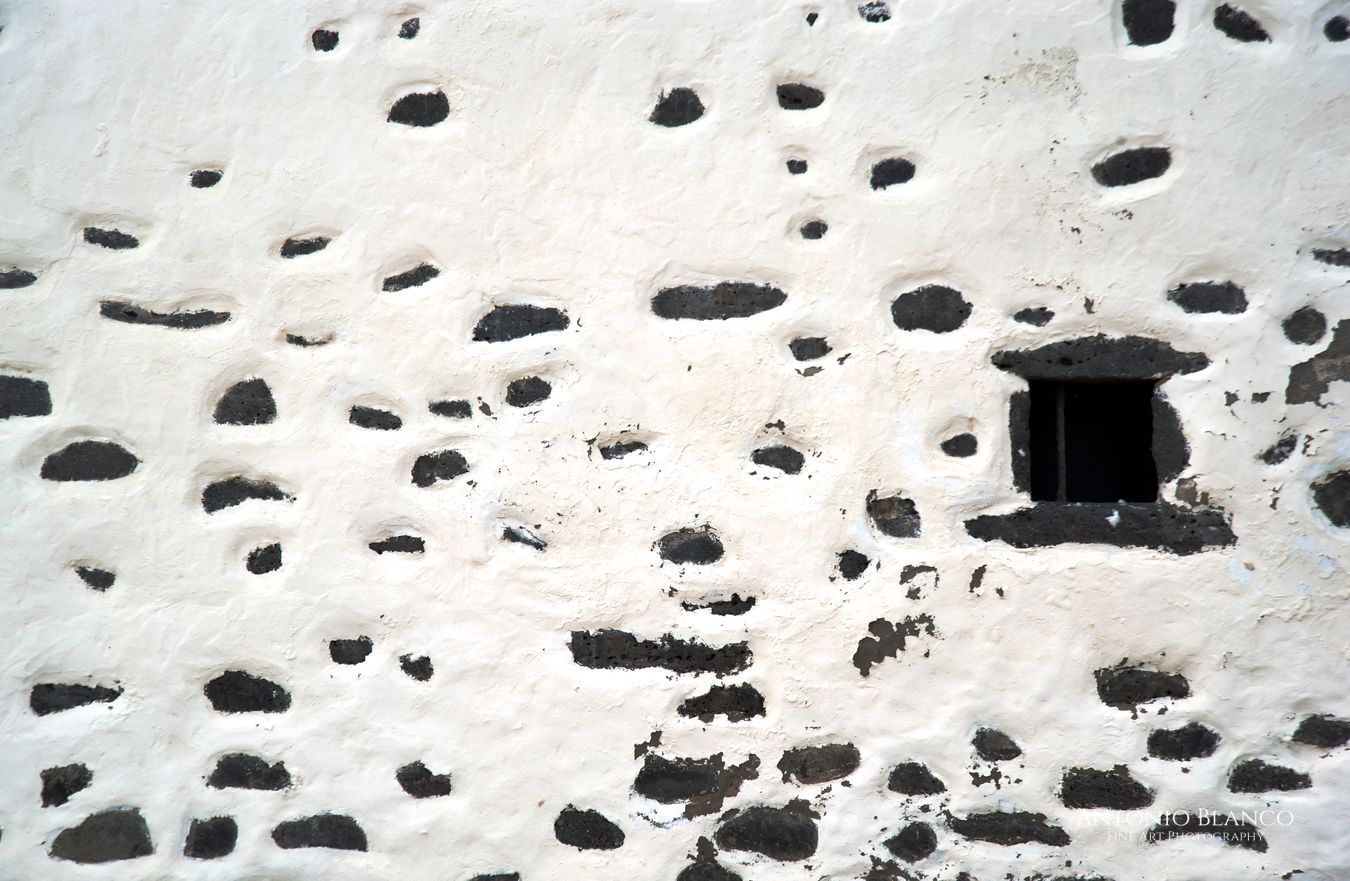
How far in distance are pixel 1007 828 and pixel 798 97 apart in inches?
62.5

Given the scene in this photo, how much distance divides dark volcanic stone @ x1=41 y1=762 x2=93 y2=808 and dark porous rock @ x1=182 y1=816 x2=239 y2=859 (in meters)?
0.25

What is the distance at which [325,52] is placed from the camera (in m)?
2.15

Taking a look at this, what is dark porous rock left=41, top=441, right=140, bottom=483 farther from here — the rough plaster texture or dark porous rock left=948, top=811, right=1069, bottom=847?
dark porous rock left=948, top=811, right=1069, bottom=847

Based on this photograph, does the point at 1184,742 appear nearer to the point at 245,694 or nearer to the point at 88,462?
the point at 245,694

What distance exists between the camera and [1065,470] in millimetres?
2127

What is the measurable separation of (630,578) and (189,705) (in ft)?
3.24

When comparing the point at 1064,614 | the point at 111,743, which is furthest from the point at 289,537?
the point at 1064,614

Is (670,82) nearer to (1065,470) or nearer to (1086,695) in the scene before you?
(1065,470)

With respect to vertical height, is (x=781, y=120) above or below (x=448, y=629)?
above

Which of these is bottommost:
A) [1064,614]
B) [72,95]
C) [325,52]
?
[1064,614]

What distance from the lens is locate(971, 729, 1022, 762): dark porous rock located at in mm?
2031

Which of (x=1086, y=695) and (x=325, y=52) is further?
(x=325, y=52)

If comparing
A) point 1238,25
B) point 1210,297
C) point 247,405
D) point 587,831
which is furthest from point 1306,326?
point 247,405

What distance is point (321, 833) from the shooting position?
2.10 metres
